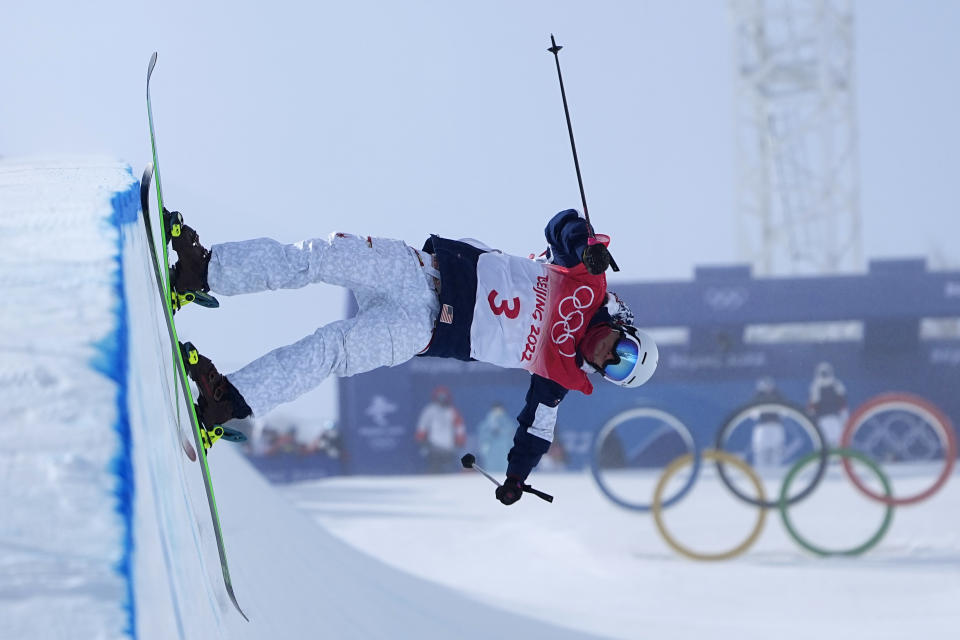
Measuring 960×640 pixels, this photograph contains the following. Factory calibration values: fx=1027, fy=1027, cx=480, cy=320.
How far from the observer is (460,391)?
14688 millimetres

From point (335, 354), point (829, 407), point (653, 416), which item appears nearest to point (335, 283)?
point (335, 354)

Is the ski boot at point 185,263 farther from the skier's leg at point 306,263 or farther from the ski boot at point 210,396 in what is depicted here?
the ski boot at point 210,396

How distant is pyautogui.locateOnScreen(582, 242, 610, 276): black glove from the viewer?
136 inches

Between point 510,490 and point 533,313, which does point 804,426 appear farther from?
point 533,313

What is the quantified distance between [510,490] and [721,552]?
603 cm

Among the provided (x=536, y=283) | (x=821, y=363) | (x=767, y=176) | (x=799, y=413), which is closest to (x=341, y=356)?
(x=536, y=283)

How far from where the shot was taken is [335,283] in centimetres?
340

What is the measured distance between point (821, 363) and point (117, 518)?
47.0 ft

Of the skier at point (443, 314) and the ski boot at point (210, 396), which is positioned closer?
the ski boot at point (210, 396)

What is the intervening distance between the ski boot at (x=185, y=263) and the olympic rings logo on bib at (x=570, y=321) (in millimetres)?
1237

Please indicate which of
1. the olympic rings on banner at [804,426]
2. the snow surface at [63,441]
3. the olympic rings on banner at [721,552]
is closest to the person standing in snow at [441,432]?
the olympic rings on banner at [721,552]

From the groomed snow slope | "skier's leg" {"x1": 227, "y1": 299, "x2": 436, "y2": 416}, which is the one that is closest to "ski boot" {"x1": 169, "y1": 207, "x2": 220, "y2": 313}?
the groomed snow slope

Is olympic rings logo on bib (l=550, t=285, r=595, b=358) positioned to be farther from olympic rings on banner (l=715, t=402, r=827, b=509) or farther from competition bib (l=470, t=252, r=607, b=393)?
olympic rings on banner (l=715, t=402, r=827, b=509)

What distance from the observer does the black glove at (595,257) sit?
136 inches
